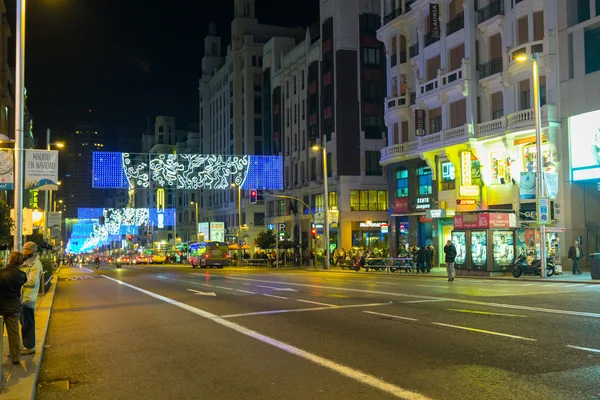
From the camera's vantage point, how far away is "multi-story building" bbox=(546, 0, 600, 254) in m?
31.2

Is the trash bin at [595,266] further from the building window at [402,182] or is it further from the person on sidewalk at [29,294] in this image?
the building window at [402,182]

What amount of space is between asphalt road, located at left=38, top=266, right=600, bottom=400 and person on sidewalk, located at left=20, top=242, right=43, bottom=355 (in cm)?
47

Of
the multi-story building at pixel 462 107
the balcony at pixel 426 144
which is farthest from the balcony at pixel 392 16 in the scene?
the balcony at pixel 426 144

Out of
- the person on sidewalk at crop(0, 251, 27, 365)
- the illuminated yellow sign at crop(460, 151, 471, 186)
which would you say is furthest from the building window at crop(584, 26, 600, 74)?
the person on sidewalk at crop(0, 251, 27, 365)

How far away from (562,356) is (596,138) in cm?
2548

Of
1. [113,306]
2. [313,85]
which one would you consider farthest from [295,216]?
[113,306]

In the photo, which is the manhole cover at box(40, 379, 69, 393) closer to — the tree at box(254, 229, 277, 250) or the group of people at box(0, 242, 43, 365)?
the group of people at box(0, 242, 43, 365)

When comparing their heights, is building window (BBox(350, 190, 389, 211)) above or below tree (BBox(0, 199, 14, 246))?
above

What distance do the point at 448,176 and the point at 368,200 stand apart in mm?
18463

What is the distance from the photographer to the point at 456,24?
40.5 meters

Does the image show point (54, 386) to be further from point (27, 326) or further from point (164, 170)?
point (164, 170)

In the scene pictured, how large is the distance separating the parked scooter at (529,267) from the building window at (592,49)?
36.7ft

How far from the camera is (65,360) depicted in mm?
10141

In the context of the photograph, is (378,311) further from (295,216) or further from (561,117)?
(295,216)
